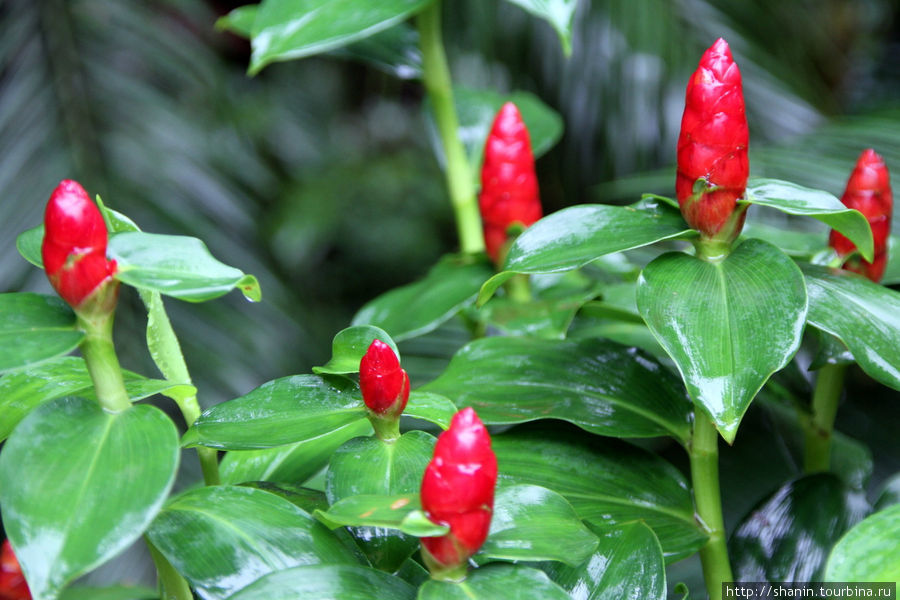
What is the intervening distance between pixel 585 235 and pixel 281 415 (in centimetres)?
18

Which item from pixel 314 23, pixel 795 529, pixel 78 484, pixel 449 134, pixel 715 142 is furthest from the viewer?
pixel 449 134

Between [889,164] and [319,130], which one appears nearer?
[889,164]

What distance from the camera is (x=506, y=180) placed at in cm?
61

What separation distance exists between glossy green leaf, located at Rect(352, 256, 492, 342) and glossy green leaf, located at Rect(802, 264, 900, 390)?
0.23m

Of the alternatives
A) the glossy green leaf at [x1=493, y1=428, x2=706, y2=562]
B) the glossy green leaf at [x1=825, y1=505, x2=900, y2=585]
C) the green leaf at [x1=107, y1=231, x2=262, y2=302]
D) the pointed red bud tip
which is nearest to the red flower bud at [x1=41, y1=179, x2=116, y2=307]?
the green leaf at [x1=107, y1=231, x2=262, y2=302]

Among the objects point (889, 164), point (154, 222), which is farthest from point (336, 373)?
point (154, 222)

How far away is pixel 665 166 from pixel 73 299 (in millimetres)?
1353

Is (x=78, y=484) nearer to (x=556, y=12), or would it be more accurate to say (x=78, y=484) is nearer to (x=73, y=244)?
(x=73, y=244)

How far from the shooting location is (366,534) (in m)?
0.36

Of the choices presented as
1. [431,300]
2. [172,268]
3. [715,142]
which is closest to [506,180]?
[431,300]

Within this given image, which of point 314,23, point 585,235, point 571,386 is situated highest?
point 314,23

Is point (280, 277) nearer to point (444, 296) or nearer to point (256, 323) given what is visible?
point (256, 323)

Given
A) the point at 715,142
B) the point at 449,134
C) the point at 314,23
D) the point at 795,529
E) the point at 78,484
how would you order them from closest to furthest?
the point at 78,484, the point at 715,142, the point at 795,529, the point at 314,23, the point at 449,134

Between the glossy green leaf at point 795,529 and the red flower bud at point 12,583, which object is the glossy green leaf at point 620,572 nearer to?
the glossy green leaf at point 795,529
